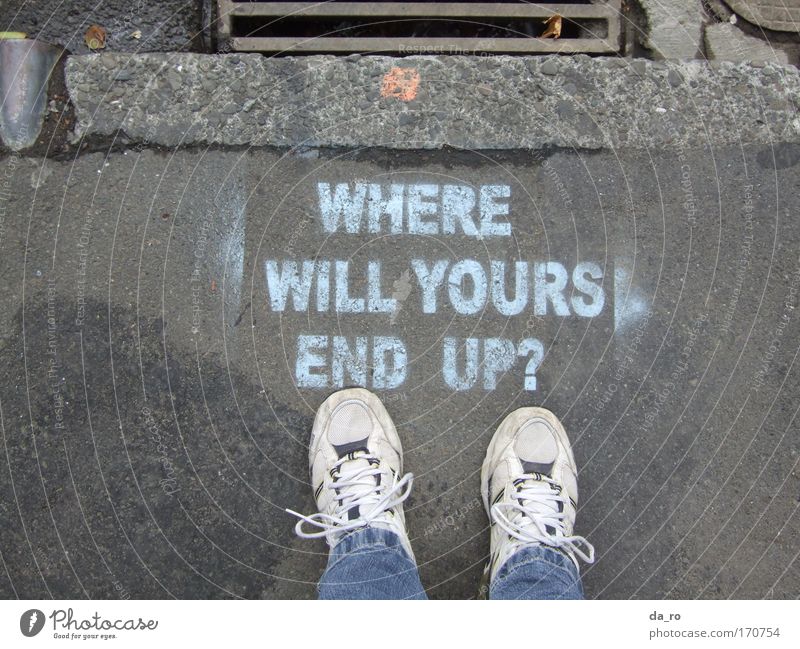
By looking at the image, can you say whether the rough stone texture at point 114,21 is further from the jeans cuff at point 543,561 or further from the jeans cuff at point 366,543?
the jeans cuff at point 543,561

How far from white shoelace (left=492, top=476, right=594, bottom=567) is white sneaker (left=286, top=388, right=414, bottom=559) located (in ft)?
1.05

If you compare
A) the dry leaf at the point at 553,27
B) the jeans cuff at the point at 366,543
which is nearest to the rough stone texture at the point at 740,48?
the dry leaf at the point at 553,27

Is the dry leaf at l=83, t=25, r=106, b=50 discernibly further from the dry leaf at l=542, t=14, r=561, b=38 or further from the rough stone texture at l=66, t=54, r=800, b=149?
the dry leaf at l=542, t=14, r=561, b=38

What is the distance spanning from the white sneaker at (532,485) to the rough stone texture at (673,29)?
1.27 m

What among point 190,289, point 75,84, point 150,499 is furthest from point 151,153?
point 150,499

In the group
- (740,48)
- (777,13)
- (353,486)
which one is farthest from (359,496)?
(777,13)

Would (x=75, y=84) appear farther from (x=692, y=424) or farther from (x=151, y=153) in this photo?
(x=692, y=424)

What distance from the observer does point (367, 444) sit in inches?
83.4

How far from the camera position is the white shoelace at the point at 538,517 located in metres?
2.05

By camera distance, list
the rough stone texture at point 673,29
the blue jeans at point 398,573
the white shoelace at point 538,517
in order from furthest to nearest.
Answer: the rough stone texture at point 673,29 < the white shoelace at point 538,517 < the blue jeans at point 398,573

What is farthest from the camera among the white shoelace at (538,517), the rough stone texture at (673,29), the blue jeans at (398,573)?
the rough stone texture at (673,29)

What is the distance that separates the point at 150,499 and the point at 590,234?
1.65m

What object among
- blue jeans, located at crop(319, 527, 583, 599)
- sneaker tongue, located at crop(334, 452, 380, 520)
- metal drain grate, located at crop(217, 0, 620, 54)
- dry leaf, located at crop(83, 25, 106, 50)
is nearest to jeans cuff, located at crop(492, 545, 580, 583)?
blue jeans, located at crop(319, 527, 583, 599)

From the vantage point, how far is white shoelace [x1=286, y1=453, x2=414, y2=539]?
206cm
